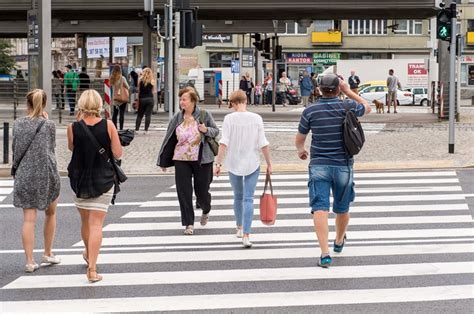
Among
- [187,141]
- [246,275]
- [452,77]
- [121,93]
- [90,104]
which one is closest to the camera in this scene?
[90,104]

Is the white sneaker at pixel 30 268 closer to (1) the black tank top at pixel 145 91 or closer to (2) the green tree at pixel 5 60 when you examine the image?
(1) the black tank top at pixel 145 91

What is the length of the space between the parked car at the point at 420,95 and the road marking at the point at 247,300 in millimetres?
47403

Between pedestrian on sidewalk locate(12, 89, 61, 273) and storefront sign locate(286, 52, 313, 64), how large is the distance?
6723 centimetres

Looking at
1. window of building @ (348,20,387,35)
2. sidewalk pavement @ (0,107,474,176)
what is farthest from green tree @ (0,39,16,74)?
sidewalk pavement @ (0,107,474,176)

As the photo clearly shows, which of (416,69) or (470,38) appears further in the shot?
(470,38)

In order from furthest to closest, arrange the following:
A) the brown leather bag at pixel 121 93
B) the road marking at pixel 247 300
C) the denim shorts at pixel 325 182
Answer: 1. the brown leather bag at pixel 121 93
2. the denim shorts at pixel 325 182
3. the road marking at pixel 247 300

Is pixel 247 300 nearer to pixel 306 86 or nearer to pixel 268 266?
pixel 268 266

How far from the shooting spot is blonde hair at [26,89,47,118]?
9258mm

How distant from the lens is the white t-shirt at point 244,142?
10.5m

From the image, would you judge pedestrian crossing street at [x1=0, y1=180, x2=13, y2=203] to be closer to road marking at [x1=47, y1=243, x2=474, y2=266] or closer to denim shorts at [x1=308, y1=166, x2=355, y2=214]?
road marking at [x1=47, y1=243, x2=474, y2=266]

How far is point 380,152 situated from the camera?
70.3 feet

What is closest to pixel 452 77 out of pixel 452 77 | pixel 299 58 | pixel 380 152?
pixel 452 77

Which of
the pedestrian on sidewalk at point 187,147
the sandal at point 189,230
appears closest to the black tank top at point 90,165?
the pedestrian on sidewalk at point 187,147

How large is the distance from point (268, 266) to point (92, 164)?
1.88 meters
